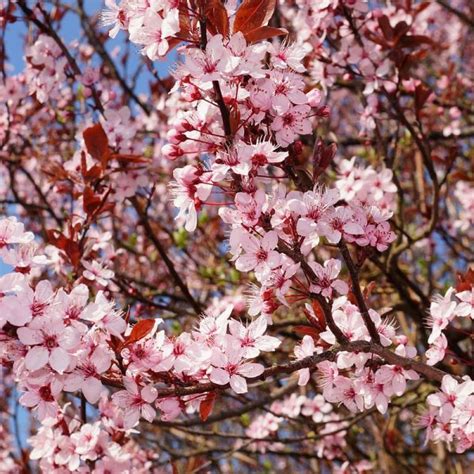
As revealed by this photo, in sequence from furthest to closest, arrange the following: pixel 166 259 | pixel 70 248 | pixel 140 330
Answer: pixel 166 259 < pixel 70 248 < pixel 140 330

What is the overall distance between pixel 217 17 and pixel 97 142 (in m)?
1.16

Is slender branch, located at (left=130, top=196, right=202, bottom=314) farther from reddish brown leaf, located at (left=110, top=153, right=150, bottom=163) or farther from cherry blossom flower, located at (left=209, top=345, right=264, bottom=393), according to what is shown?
cherry blossom flower, located at (left=209, top=345, right=264, bottom=393)

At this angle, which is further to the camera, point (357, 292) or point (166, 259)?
point (166, 259)

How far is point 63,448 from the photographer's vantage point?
2107mm

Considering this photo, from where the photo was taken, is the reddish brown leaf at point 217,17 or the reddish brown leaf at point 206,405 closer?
the reddish brown leaf at point 217,17

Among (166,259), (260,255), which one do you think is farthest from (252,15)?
(166,259)

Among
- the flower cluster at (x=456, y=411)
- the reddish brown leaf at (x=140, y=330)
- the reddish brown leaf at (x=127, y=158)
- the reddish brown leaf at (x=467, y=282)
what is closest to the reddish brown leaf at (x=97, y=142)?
the reddish brown leaf at (x=127, y=158)

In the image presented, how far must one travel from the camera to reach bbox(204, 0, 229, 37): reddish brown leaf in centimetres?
150

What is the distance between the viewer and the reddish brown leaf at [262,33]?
157 centimetres

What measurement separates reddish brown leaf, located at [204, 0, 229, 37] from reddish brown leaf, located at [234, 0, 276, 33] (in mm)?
48

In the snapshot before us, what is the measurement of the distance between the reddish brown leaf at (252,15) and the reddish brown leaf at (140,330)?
0.73 metres

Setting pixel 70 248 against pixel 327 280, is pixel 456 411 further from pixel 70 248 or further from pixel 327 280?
pixel 70 248

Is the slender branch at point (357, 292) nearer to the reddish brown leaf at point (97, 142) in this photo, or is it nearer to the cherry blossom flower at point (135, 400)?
the cherry blossom flower at point (135, 400)

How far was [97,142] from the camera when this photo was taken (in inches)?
101
